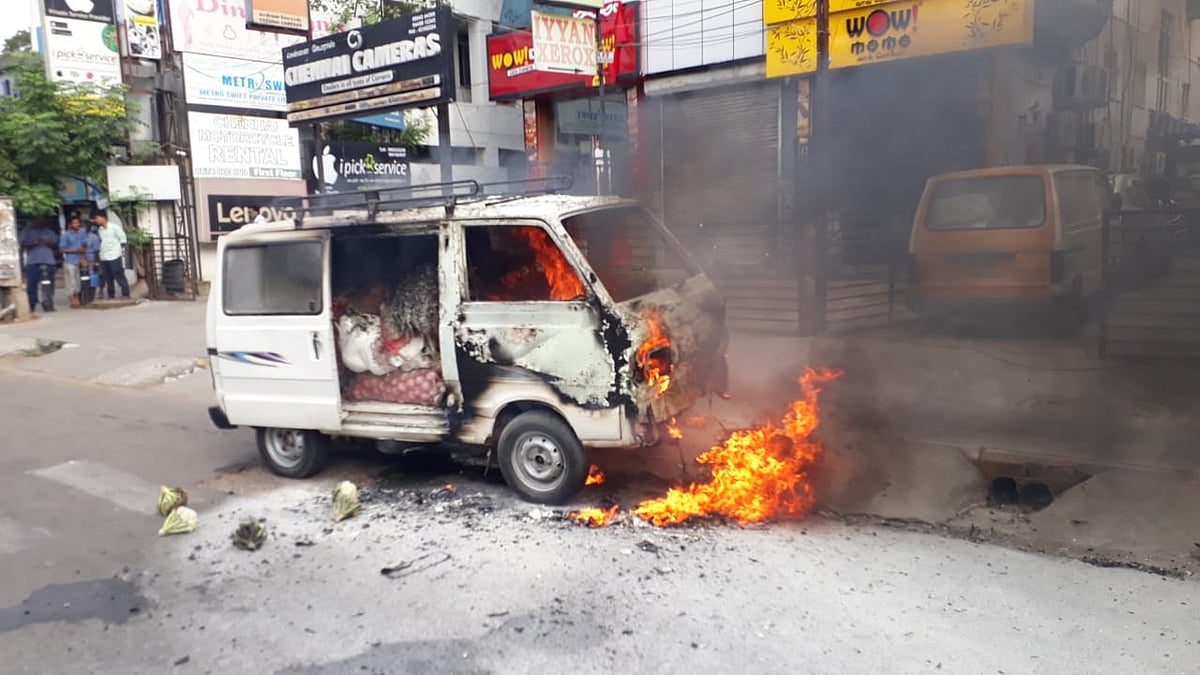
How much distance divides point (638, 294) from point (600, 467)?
44.5 inches

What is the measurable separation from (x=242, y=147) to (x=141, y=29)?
9.14 feet

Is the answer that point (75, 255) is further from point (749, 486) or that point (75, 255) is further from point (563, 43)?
point (749, 486)

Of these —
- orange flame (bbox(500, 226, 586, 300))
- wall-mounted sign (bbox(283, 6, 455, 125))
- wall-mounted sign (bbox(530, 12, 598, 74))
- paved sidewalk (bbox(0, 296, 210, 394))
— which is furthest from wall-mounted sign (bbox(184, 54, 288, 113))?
orange flame (bbox(500, 226, 586, 300))

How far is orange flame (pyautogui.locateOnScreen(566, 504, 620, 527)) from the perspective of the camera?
4295mm

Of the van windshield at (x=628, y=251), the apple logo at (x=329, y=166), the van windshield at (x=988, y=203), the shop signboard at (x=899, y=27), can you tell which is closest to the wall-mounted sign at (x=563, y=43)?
the shop signboard at (x=899, y=27)

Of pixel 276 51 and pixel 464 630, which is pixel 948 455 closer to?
pixel 464 630

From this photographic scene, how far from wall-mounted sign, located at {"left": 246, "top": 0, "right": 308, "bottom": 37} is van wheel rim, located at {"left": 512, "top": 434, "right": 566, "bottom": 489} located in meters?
10.2

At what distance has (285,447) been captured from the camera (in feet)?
17.9

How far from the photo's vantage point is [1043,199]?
23.2 feet

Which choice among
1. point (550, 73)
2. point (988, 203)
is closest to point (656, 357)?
point (988, 203)

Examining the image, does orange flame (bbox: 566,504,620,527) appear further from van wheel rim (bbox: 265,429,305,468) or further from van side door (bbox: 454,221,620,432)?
van wheel rim (bbox: 265,429,305,468)

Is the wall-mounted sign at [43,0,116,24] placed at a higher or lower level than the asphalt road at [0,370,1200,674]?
higher

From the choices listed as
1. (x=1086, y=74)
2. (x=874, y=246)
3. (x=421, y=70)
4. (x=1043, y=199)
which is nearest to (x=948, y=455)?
(x=1043, y=199)

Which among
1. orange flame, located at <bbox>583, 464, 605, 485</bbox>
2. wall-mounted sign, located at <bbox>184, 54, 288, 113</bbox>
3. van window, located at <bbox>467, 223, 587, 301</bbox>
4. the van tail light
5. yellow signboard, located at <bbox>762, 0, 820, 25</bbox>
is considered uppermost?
wall-mounted sign, located at <bbox>184, 54, 288, 113</bbox>
